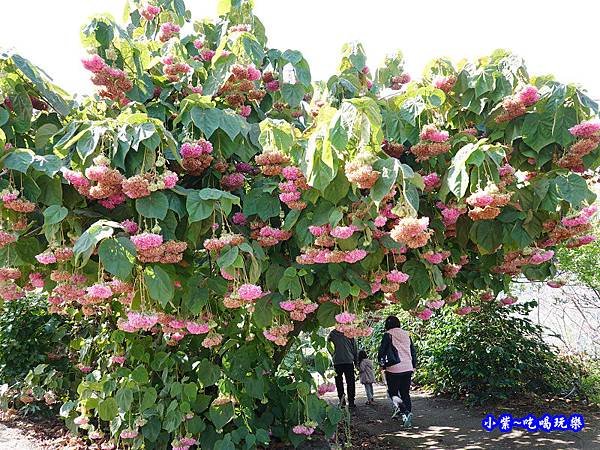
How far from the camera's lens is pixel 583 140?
284 cm

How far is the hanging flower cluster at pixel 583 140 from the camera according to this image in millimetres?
2798

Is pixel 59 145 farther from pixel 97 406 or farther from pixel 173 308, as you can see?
pixel 97 406

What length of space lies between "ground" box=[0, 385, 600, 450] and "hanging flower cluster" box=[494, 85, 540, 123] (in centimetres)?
318

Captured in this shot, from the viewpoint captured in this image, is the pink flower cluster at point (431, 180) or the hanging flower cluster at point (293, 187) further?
the pink flower cluster at point (431, 180)

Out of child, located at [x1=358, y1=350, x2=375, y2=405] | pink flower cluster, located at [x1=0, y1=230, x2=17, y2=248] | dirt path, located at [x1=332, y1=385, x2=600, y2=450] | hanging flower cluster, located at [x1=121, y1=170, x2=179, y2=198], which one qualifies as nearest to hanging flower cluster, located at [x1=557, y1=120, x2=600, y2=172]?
hanging flower cluster, located at [x1=121, y1=170, x2=179, y2=198]

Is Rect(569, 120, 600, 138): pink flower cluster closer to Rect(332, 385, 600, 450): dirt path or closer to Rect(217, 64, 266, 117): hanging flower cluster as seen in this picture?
Rect(217, 64, 266, 117): hanging flower cluster

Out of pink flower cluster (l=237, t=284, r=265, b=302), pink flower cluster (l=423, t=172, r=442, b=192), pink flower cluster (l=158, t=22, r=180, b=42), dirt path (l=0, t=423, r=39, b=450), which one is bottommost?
dirt path (l=0, t=423, r=39, b=450)

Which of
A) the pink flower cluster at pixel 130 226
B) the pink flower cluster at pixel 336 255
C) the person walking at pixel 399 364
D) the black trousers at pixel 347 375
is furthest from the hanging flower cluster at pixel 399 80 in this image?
the black trousers at pixel 347 375

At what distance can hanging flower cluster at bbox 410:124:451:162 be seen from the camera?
2.88m

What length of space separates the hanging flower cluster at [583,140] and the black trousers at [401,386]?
157 inches

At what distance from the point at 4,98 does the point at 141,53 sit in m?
0.92

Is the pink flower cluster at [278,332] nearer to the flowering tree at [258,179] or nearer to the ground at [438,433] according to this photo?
the flowering tree at [258,179]

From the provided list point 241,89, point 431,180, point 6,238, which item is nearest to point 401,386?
point 431,180

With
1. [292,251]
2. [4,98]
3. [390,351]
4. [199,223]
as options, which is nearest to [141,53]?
[4,98]
